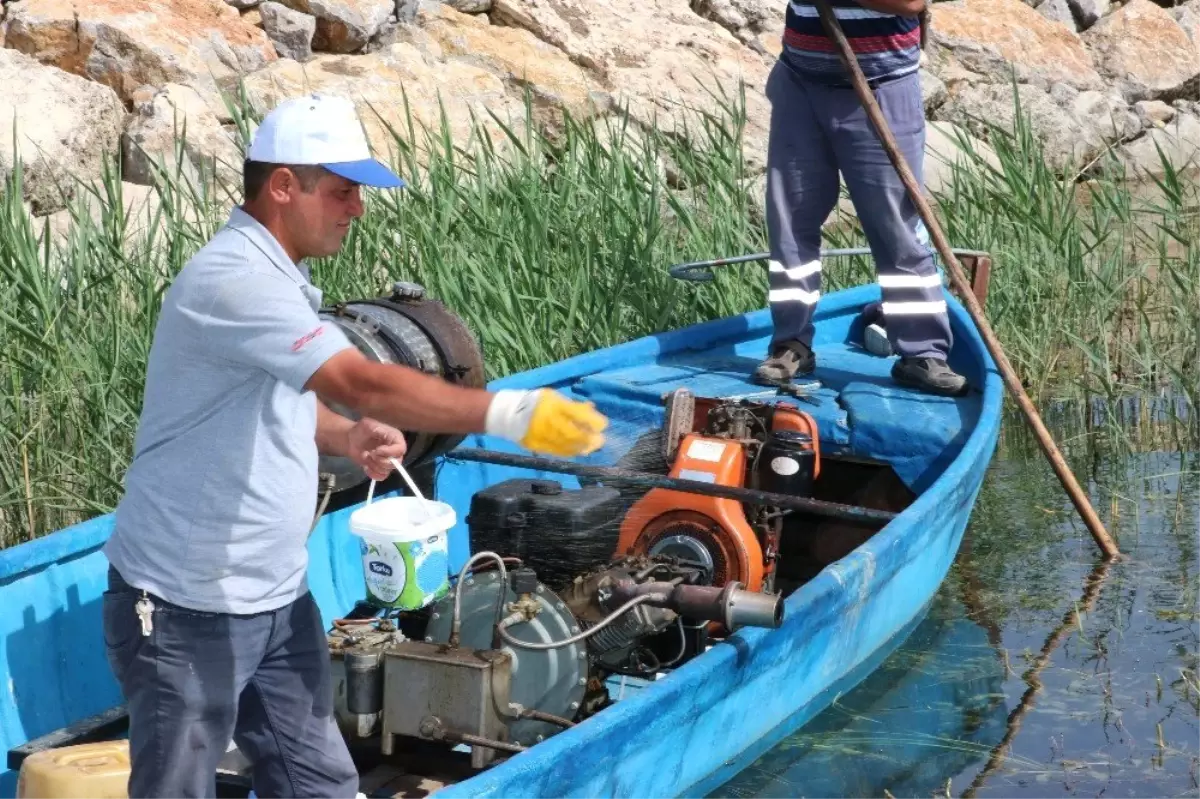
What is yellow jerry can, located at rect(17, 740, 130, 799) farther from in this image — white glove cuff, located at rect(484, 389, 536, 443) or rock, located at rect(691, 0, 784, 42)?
rock, located at rect(691, 0, 784, 42)

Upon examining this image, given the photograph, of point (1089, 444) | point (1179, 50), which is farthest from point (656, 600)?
point (1179, 50)

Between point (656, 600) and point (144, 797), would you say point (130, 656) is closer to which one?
point (144, 797)

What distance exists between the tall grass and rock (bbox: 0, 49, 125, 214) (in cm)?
84

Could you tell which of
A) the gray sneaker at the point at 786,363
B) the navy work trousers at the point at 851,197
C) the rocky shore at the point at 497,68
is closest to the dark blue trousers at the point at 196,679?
the gray sneaker at the point at 786,363

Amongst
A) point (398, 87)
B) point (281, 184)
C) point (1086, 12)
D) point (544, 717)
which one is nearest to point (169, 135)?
point (398, 87)

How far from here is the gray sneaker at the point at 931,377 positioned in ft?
20.6

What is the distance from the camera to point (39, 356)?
5.75 m

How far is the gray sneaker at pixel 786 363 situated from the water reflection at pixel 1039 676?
956 mm

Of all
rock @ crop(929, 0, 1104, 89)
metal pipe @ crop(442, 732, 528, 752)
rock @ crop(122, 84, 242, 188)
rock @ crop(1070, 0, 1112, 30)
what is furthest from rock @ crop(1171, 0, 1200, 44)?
metal pipe @ crop(442, 732, 528, 752)

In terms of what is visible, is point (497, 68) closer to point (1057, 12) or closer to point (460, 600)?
point (1057, 12)

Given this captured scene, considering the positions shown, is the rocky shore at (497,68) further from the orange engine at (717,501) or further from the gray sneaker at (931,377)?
the orange engine at (717,501)

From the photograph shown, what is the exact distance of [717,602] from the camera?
4.20 m

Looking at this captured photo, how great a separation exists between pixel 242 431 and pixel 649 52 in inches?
424

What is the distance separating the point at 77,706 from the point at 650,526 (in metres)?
1.68
